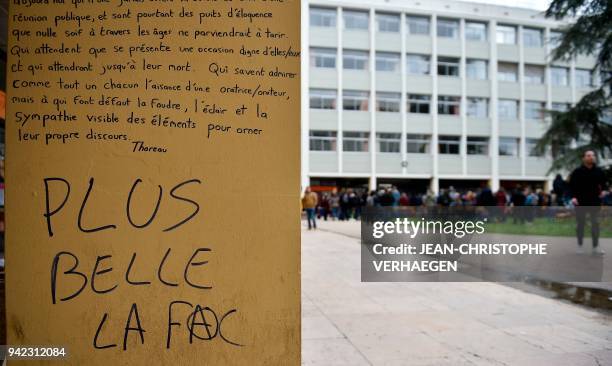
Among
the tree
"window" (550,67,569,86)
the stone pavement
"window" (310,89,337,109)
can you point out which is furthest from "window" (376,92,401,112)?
the stone pavement

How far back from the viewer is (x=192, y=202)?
2.43m

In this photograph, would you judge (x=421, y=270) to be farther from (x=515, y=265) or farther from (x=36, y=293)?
(x=36, y=293)

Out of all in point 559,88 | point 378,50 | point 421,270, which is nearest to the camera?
point 421,270

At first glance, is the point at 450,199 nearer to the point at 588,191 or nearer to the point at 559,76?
the point at 588,191

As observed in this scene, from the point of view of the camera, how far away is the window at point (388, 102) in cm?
4081

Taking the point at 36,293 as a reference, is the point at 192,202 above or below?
above

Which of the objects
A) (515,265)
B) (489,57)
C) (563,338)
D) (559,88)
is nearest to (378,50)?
(489,57)

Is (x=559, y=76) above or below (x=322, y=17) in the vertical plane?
below

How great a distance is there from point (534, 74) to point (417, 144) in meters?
13.0

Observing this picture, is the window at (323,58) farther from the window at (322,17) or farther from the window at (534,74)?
the window at (534,74)

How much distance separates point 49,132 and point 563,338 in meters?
3.98

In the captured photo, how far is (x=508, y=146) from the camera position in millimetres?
43031

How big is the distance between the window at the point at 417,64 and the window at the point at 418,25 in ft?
6.45

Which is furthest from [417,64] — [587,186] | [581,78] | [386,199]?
[587,186]
